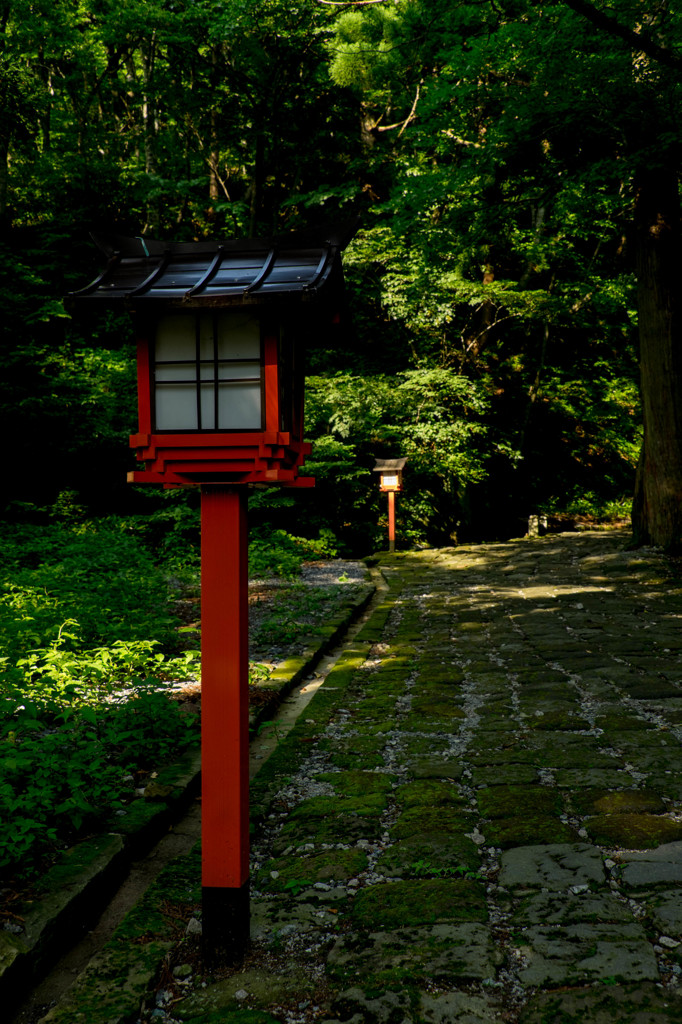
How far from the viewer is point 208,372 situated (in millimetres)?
2473

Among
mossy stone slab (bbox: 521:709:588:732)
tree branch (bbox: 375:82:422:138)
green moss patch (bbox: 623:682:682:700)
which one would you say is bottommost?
mossy stone slab (bbox: 521:709:588:732)

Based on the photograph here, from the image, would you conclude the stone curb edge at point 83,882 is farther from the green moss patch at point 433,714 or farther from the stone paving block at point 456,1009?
the green moss patch at point 433,714

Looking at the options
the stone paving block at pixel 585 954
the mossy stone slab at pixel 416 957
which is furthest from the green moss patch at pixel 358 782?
the stone paving block at pixel 585 954

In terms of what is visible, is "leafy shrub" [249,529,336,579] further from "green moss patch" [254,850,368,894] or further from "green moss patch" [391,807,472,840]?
"green moss patch" [254,850,368,894]

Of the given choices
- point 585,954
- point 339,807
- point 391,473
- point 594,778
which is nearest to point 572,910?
point 585,954

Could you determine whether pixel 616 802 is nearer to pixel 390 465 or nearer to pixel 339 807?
pixel 339 807

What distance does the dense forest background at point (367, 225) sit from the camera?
10.7 metres

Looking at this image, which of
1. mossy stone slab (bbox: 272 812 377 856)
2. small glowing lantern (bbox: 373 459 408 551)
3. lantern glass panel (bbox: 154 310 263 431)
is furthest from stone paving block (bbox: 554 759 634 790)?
small glowing lantern (bbox: 373 459 408 551)

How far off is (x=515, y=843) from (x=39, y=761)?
2155 millimetres

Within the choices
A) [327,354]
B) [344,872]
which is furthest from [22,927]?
[327,354]

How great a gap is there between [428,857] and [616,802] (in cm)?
101

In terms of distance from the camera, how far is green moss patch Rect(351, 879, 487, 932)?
2463mm

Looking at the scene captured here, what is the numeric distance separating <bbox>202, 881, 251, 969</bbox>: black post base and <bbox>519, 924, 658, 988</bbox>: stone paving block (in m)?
0.94

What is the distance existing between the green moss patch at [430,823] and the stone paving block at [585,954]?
0.74 meters
